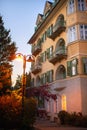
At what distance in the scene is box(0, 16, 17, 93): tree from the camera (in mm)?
22891

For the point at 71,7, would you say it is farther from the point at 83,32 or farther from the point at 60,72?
the point at 60,72

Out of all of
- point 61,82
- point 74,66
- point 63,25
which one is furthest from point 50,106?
point 63,25

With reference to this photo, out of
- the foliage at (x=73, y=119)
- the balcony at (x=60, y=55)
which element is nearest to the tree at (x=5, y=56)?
the balcony at (x=60, y=55)

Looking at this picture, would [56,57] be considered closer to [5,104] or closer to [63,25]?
[63,25]

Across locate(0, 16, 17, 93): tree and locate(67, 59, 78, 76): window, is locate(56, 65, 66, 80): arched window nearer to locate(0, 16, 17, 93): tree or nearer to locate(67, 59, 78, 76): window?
locate(67, 59, 78, 76): window

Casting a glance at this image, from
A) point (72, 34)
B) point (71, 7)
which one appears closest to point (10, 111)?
point (72, 34)

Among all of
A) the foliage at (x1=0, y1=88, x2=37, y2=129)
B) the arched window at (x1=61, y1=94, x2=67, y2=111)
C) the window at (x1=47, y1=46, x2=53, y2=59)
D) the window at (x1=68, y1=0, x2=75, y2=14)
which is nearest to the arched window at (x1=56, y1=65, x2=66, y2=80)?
the window at (x1=47, y1=46, x2=53, y2=59)

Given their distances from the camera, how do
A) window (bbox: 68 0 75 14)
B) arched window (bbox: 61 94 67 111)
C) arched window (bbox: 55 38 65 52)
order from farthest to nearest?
arched window (bbox: 55 38 65 52)
arched window (bbox: 61 94 67 111)
window (bbox: 68 0 75 14)

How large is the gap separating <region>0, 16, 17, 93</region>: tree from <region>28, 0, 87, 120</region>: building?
7268 mm

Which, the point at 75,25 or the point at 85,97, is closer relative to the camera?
the point at 85,97

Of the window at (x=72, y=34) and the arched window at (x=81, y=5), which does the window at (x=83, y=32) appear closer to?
the window at (x=72, y=34)

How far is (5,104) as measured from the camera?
19.8 meters

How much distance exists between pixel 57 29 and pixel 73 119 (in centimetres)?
1224

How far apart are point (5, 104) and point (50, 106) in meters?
15.6
